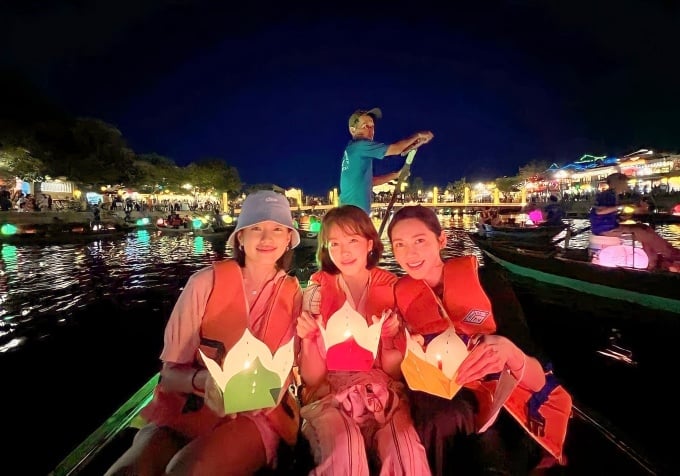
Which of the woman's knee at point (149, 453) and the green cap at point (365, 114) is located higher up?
the green cap at point (365, 114)

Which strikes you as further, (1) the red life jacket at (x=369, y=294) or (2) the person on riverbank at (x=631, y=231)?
(2) the person on riverbank at (x=631, y=231)

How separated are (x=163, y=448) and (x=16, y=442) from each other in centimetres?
399

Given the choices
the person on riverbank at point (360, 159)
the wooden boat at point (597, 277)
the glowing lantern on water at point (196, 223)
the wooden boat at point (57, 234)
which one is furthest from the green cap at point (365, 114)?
the glowing lantern on water at point (196, 223)

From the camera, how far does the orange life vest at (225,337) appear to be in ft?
7.50

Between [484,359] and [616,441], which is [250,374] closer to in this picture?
[484,359]

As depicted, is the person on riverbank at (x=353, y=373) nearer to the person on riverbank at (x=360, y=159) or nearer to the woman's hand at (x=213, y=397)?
the woman's hand at (x=213, y=397)

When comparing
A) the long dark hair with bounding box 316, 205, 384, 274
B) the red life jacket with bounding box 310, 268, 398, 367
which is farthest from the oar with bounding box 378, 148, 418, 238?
the red life jacket with bounding box 310, 268, 398, 367

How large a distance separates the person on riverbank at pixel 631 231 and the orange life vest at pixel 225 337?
26.5 feet

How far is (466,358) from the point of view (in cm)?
202

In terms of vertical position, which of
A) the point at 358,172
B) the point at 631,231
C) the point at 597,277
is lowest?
the point at 597,277

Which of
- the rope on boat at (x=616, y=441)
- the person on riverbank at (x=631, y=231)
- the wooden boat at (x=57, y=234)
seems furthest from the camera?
the wooden boat at (x=57, y=234)

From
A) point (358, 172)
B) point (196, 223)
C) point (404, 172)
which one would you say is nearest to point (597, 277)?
point (404, 172)

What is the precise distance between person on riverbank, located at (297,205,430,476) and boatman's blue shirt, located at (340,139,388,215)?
168 cm

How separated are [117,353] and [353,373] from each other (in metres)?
6.94
